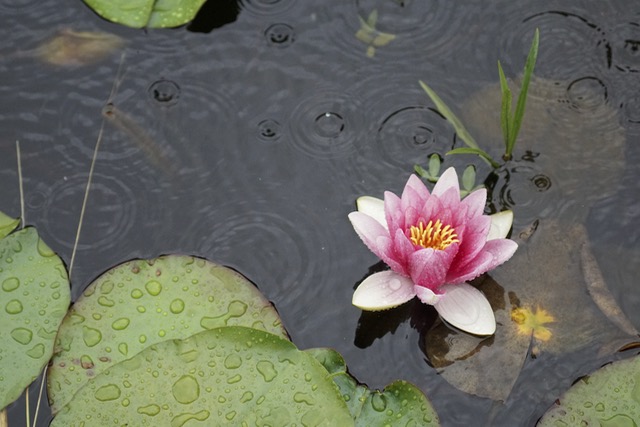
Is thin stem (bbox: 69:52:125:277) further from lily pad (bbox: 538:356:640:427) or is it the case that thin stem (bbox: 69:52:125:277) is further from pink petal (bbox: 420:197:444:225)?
lily pad (bbox: 538:356:640:427)

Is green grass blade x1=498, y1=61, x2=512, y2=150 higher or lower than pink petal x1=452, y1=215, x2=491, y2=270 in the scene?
higher

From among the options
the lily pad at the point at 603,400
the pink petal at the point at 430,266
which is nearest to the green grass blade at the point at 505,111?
the pink petal at the point at 430,266

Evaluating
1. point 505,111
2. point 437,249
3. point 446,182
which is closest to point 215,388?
point 437,249

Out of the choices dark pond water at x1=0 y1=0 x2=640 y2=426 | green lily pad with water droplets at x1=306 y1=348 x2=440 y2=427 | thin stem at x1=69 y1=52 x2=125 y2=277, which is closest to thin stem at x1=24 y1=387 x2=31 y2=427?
dark pond water at x1=0 y1=0 x2=640 y2=426

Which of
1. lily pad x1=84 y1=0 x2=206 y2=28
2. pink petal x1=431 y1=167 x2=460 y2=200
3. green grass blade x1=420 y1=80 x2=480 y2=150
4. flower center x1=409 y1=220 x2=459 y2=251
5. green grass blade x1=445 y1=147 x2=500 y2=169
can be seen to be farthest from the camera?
lily pad x1=84 y1=0 x2=206 y2=28

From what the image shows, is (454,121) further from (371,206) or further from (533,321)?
(533,321)

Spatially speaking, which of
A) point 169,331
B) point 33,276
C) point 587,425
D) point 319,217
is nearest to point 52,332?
point 33,276

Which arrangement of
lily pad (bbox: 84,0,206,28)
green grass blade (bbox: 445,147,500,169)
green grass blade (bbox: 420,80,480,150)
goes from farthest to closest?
lily pad (bbox: 84,0,206,28) → green grass blade (bbox: 420,80,480,150) → green grass blade (bbox: 445,147,500,169)

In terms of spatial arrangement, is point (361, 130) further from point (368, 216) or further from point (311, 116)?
point (368, 216)
